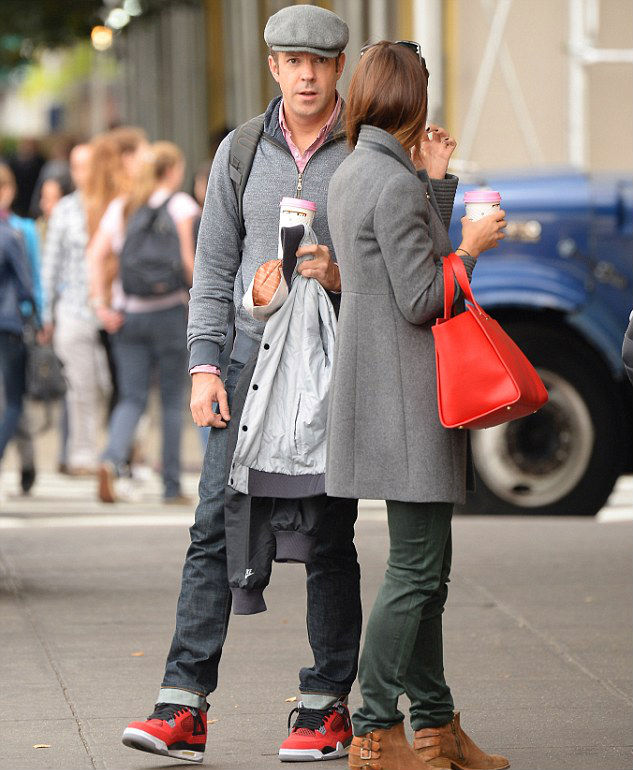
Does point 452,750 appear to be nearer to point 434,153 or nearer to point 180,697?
point 180,697

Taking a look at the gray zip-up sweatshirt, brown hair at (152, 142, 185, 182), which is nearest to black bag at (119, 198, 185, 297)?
brown hair at (152, 142, 185, 182)

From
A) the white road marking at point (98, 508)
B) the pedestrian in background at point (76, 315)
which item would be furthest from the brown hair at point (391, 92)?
the pedestrian in background at point (76, 315)

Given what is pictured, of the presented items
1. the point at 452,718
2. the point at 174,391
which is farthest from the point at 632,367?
the point at 174,391

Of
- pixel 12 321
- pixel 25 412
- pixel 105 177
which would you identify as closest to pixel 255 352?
pixel 12 321

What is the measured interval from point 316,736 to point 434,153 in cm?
158

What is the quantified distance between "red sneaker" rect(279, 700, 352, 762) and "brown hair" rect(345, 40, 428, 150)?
155 centimetres

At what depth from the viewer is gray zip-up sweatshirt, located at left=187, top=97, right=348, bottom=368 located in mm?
4762

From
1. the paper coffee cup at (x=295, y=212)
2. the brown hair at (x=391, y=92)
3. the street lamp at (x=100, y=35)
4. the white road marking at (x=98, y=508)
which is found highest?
the street lamp at (x=100, y=35)

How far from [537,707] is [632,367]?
1.42 metres

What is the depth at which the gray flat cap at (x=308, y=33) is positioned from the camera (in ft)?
15.3

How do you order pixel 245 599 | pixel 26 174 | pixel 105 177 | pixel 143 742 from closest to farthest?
pixel 143 742 < pixel 245 599 < pixel 105 177 < pixel 26 174

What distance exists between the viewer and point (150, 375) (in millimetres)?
10367

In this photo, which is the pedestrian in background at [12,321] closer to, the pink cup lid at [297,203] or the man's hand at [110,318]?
the man's hand at [110,318]

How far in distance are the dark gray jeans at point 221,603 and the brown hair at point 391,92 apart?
798 millimetres
